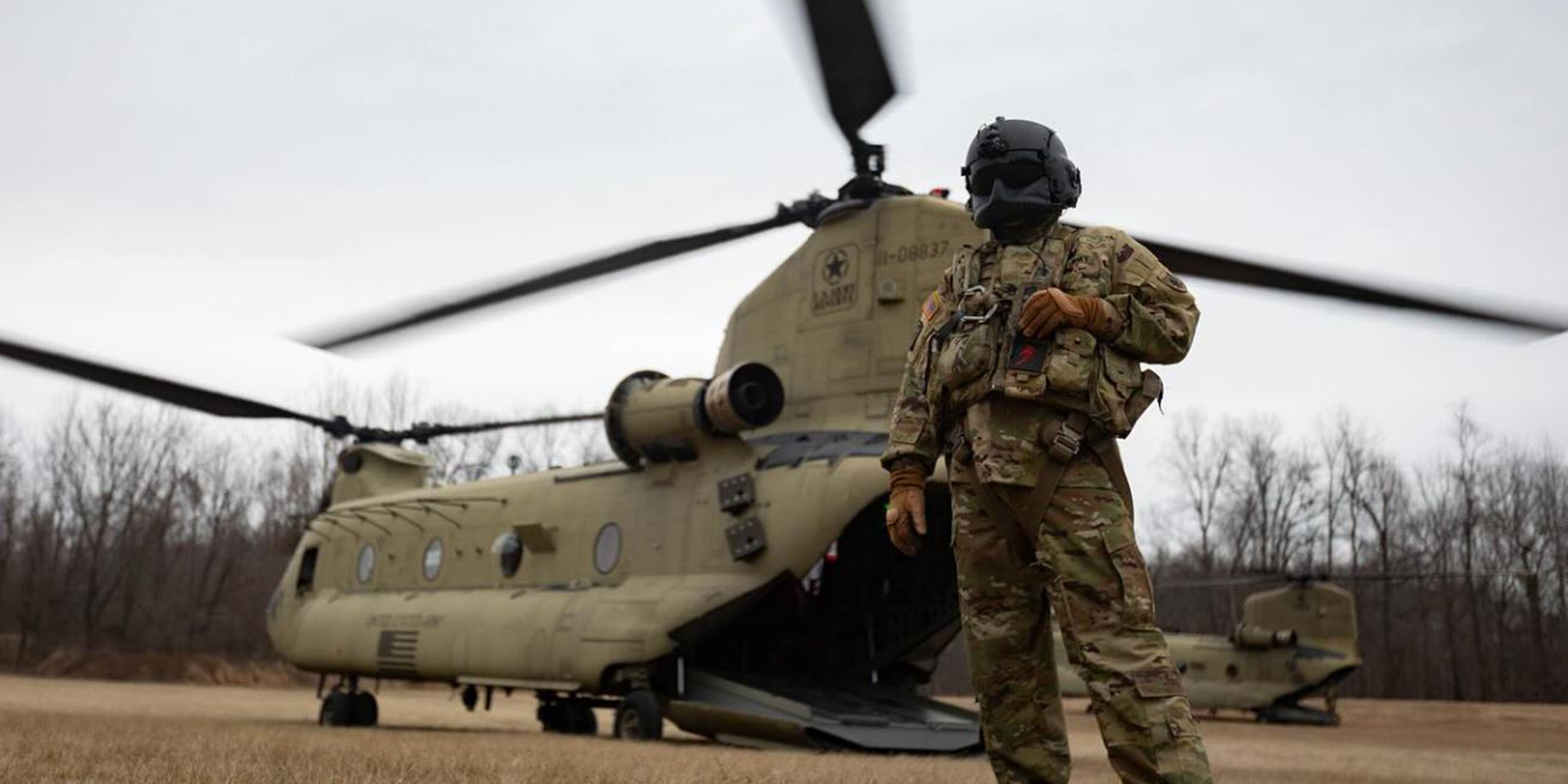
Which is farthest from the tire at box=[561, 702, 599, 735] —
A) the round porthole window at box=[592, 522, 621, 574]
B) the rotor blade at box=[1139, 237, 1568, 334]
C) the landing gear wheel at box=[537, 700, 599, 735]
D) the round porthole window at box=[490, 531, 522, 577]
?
the rotor blade at box=[1139, 237, 1568, 334]

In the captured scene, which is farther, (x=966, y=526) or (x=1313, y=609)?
(x=1313, y=609)

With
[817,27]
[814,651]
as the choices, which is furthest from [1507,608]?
[817,27]

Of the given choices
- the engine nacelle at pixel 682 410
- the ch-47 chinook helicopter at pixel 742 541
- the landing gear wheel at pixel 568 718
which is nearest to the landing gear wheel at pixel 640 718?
the ch-47 chinook helicopter at pixel 742 541

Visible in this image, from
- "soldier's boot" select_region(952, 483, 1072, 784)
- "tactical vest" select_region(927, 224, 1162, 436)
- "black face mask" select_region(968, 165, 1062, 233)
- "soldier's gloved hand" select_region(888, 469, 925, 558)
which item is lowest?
"soldier's boot" select_region(952, 483, 1072, 784)

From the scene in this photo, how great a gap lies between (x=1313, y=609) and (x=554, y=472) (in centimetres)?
1690

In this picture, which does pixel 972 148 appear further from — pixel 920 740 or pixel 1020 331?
pixel 920 740

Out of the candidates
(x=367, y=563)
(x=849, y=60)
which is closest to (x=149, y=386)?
(x=367, y=563)

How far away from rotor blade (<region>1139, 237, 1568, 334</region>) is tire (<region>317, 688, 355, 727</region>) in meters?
10.4

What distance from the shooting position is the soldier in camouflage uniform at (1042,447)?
3686 mm

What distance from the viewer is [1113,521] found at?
3.78m

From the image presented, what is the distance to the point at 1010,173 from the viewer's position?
4129 mm

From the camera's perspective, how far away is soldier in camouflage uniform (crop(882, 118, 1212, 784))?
369 cm

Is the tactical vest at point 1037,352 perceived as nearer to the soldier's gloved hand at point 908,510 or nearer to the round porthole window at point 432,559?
the soldier's gloved hand at point 908,510

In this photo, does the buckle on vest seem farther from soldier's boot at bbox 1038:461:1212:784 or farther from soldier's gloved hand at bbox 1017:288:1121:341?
soldier's gloved hand at bbox 1017:288:1121:341
